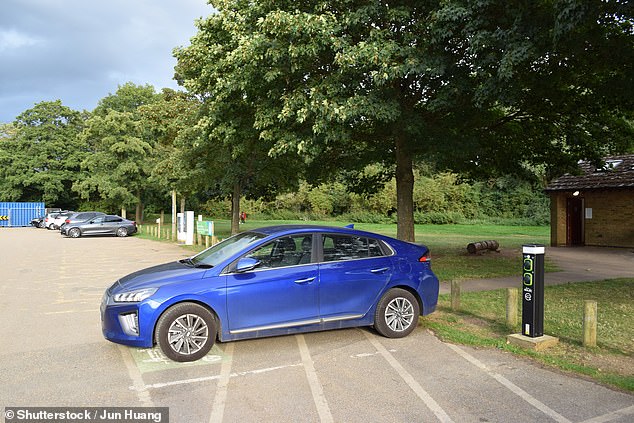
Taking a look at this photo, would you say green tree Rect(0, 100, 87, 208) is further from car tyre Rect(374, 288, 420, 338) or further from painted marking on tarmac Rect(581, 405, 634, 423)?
painted marking on tarmac Rect(581, 405, 634, 423)

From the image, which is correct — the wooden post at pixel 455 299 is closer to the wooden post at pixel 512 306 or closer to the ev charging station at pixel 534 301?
the wooden post at pixel 512 306

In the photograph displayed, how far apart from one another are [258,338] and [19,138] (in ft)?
176

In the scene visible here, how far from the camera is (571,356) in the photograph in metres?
5.69

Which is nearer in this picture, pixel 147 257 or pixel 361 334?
pixel 361 334

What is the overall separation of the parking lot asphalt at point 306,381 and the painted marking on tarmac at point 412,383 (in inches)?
0.4

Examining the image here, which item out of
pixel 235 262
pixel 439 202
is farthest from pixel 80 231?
pixel 439 202

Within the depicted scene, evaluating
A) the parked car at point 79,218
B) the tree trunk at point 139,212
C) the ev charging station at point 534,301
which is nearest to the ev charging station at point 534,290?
the ev charging station at point 534,301

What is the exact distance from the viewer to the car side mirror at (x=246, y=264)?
562 cm

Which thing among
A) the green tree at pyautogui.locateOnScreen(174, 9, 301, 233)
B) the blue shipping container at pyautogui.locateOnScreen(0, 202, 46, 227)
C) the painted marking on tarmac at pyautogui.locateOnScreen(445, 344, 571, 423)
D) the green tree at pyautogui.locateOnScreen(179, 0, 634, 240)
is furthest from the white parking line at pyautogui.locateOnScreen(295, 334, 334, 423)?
the blue shipping container at pyautogui.locateOnScreen(0, 202, 46, 227)

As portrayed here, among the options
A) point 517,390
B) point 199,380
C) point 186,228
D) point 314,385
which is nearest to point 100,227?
point 186,228

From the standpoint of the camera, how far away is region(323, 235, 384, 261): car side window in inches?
249

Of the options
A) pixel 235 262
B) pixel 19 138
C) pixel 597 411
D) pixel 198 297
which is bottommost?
pixel 597 411

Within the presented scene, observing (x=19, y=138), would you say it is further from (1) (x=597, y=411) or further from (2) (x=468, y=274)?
(1) (x=597, y=411)

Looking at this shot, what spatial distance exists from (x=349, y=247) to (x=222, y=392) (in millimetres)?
2633
